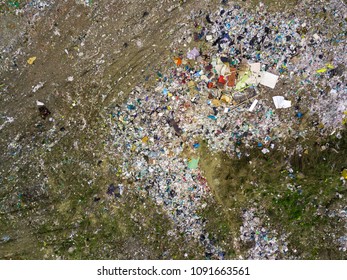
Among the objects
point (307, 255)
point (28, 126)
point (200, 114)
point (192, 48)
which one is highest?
point (28, 126)

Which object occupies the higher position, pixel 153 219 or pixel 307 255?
pixel 153 219

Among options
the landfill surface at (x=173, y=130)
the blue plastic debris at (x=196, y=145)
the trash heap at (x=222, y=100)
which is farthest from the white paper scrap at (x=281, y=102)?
the blue plastic debris at (x=196, y=145)

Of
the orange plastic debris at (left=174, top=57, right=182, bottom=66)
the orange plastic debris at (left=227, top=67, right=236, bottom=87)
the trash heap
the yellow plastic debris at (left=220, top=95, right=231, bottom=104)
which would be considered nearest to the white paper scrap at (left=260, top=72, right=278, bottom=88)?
the trash heap

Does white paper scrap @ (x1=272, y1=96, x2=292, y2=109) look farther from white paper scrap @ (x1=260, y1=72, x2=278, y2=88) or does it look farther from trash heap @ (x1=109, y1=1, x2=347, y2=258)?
white paper scrap @ (x1=260, y1=72, x2=278, y2=88)

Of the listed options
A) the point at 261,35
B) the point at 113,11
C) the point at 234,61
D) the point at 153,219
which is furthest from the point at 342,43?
the point at 153,219

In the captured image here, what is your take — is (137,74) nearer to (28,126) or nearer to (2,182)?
(28,126)

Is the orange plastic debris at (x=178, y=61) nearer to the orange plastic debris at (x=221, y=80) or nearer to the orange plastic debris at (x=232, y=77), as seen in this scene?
the orange plastic debris at (x=221, y=80)
